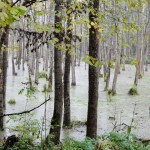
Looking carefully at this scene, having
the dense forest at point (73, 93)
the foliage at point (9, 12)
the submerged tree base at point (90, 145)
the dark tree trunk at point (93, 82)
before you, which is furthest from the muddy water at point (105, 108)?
the foliage at point (9, 12)

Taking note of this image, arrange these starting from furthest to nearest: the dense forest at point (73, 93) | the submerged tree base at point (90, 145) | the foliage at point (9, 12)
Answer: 1. the submerged tree base at point (90, 145)
2. the dense forest at point (73, 93)
3. the foliage at point (9, 12)

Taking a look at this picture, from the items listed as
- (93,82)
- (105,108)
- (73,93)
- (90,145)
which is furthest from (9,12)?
(73,93)

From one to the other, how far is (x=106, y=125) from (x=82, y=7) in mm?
5606

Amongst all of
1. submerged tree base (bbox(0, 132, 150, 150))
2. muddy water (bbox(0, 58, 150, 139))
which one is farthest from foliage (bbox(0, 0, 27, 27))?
muddy water (bbox(0, 58, 150, 139))

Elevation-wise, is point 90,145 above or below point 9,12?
below

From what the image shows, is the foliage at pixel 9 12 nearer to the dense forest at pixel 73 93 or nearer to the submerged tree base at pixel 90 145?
the dense forest at pixel 73 93

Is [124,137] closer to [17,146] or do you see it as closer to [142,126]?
A: [17,146]

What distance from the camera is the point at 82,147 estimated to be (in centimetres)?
518

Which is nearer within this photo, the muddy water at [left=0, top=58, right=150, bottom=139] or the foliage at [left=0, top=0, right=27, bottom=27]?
the foliage at [left=0, top=0, right=27, bottom=27]

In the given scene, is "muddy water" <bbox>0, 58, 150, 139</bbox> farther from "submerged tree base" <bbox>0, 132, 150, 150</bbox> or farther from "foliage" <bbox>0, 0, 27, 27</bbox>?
"foliage" <bbox>0, 0, 27, 27</bbox>

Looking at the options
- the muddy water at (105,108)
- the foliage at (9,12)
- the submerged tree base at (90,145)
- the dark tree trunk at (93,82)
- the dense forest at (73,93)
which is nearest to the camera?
the foliage at (9,12)

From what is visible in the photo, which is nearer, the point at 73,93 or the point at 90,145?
the point at 90,145

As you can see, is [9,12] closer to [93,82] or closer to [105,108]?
[93,82]

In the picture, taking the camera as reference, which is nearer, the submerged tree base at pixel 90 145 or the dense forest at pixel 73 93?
the dense forest at pixel 73 93
